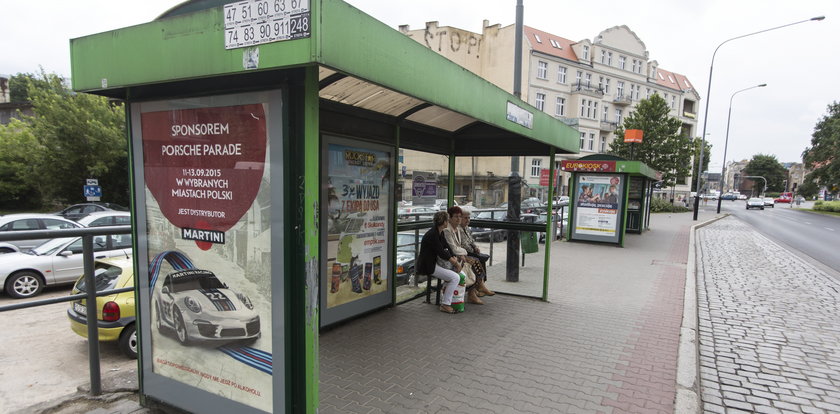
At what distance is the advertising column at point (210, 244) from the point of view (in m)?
2.48

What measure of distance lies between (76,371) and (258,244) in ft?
12.1

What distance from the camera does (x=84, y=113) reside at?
23.8 metres

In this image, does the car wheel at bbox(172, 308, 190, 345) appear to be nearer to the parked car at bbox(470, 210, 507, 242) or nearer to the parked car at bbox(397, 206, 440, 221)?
the parked car at bbox(397, 206, 440, 221)

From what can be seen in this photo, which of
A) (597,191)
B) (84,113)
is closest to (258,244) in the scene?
(597,191)

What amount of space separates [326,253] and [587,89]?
4584 centimetres

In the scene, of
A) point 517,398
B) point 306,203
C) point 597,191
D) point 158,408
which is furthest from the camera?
point 597,191

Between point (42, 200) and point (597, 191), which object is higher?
point (597, 191)

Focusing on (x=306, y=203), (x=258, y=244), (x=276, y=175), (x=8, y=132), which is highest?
(x=8, y=132)

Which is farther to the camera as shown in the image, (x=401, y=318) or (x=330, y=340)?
(x=401, y=318)

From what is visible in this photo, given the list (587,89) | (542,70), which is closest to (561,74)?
(542,70)

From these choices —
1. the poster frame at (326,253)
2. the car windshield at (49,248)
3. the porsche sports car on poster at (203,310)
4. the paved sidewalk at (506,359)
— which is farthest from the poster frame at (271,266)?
the car windshield at (49,248)

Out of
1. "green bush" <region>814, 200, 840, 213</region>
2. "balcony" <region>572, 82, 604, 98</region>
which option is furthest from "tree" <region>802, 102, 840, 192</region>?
"balcony" <region>572, 82, 604, 98</region>

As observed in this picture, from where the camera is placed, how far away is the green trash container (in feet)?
22.7

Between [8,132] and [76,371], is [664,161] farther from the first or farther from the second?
[8,132]
